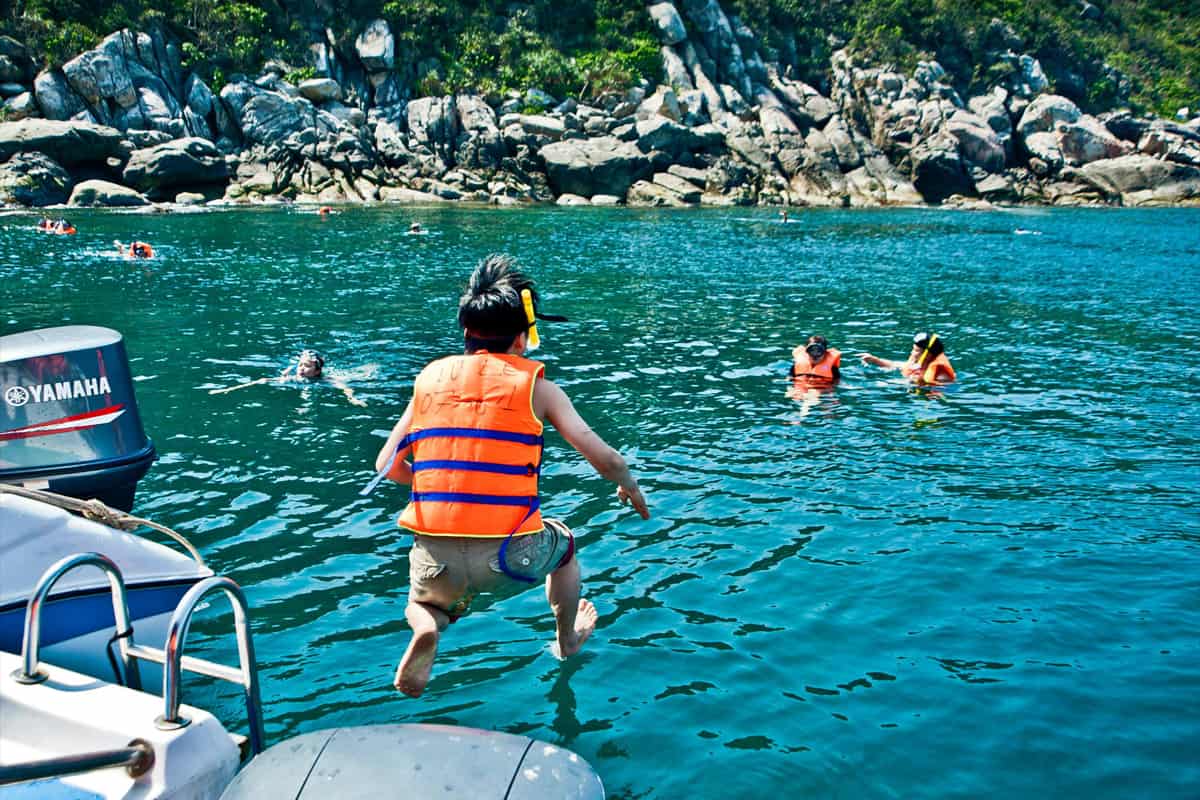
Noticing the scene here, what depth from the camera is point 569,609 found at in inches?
206

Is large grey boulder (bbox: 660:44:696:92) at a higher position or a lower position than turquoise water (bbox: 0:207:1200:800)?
higher

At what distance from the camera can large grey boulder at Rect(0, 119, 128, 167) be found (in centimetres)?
5328

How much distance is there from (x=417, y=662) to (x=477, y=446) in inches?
45.5

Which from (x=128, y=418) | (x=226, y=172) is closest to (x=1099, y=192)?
(x=226, y=172)

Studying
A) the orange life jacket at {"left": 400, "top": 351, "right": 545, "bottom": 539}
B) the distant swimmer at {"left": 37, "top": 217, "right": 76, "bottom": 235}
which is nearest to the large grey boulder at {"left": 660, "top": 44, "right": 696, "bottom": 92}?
the distant swimmer at {"left": 37, "top": 217, "right": 76, "bottom": 235}

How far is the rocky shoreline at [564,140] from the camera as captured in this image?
59281mm

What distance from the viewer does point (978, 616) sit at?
6672mm

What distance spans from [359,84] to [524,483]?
8011 centimetres

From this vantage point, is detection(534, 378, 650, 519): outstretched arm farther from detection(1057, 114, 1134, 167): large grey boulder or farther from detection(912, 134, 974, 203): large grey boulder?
detection(1057, 114, 1134, 167): large grey boulder

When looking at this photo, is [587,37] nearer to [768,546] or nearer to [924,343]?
[924,343]

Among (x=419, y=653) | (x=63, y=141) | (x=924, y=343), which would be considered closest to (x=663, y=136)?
(x=63, y=141)

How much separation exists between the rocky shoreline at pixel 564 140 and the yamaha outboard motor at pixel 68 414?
177ft

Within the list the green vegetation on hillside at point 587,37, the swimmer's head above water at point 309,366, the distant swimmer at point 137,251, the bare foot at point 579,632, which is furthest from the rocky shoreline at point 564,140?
the bare foot at point 579,632

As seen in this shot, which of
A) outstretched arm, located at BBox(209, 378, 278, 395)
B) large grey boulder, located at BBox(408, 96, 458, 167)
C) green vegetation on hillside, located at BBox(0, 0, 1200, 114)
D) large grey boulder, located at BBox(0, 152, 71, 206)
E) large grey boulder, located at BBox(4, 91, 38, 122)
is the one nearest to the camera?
outstretched arm, located at BBox(209, 378, 278, 395)
